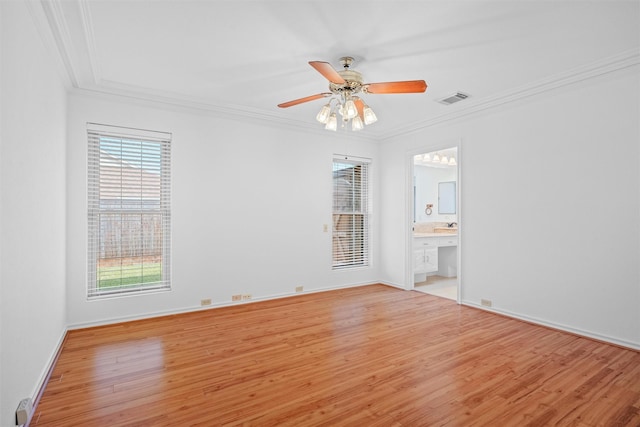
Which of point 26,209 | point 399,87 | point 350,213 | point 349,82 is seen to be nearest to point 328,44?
point 349,82

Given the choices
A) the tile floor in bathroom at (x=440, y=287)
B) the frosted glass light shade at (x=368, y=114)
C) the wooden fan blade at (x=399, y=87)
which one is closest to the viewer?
the wooden fan blade at (x=399, y=87)

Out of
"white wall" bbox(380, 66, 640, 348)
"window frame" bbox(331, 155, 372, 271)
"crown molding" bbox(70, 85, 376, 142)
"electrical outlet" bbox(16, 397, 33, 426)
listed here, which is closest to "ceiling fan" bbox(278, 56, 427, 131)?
"crown molding" bbox(70, 85, 376, 142)

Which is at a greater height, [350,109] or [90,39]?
[90,39]

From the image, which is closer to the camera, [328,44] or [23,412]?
[23,412]

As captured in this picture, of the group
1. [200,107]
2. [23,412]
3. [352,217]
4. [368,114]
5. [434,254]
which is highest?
[200,107]

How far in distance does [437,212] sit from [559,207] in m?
3.93

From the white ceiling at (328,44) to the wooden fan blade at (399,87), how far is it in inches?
12.9

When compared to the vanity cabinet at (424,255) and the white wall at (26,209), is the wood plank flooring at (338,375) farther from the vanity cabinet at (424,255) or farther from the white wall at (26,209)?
the vanity cabinet at (424,255)

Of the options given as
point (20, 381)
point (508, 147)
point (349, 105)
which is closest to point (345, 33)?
point (349, 105)

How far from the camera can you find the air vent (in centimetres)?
394

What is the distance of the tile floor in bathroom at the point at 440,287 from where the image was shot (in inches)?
205

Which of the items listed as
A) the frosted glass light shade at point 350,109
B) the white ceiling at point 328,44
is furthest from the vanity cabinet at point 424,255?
the frosted glass light shade at point 350,109

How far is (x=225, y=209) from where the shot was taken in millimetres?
4465

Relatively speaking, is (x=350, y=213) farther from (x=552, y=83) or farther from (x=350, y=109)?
(x=552, y=83)
